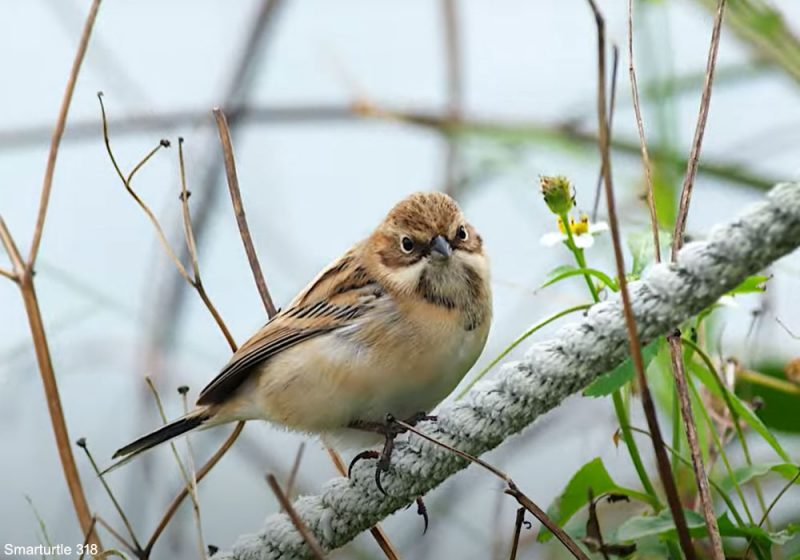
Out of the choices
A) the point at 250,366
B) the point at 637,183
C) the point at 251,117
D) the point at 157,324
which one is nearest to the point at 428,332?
the point at 250,366

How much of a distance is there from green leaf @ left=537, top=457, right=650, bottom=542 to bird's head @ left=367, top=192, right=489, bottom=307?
69 centimetres

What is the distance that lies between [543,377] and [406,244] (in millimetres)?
1180

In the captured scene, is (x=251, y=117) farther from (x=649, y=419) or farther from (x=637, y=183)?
(x=649, y=419)

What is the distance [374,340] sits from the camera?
254 centimetres

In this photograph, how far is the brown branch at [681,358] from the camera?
5.45 feet

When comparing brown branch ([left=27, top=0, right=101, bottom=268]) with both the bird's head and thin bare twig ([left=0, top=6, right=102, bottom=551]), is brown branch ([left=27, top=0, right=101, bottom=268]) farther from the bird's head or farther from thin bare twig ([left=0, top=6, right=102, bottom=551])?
the bird's head

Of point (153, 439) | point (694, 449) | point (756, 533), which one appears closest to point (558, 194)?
point (694, 449)

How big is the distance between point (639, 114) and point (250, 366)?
4.06 ft

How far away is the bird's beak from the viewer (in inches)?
101

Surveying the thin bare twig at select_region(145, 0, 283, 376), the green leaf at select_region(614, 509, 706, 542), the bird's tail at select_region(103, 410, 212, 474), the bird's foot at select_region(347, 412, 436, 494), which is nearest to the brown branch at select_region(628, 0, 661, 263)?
the green leaf at select_region(614, 509, 706, 542)

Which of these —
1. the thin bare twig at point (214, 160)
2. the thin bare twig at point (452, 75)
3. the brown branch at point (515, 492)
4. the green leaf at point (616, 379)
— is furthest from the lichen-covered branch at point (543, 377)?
the thin bare twig at point (452, 75)

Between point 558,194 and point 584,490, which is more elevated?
point 558,194

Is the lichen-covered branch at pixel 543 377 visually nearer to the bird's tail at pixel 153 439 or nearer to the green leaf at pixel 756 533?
the green leaf at pixel 756 533

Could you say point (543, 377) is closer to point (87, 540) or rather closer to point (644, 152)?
point (644, 152)
